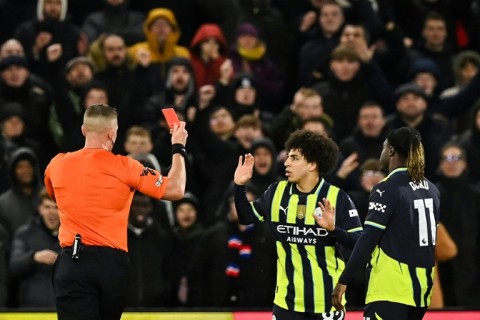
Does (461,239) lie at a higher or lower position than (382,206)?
lower

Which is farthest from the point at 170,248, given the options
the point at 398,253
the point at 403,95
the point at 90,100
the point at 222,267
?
the point at 398,253

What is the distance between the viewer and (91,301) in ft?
23.9

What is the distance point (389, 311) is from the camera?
289 inches

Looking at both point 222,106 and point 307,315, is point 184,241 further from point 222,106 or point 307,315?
point 307,315

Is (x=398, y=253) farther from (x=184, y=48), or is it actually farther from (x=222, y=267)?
(x=184, y=48)

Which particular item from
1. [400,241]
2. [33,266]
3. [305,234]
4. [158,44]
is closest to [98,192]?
[305,234]

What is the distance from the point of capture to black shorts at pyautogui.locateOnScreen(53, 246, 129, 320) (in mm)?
7270

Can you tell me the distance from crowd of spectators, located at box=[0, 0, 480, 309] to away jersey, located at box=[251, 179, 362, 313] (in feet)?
9.03

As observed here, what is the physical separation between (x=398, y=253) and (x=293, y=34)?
22.5 feet

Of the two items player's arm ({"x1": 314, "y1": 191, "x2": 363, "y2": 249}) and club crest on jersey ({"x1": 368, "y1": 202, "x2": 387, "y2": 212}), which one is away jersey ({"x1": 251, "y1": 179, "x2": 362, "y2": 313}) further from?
club crest on jersey ({"x1": 368, "y1": 202, "x2": 387, "y2": 212})

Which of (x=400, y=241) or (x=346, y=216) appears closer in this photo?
(x=400, y=241)

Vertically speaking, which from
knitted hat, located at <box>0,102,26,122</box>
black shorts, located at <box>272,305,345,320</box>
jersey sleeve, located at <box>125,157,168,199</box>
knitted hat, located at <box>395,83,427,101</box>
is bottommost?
black shorts, located at <box>272,305,345,320</box>

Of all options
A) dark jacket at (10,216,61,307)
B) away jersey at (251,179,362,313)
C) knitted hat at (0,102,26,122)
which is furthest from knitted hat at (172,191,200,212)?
away jersey at (251,179,362,313)

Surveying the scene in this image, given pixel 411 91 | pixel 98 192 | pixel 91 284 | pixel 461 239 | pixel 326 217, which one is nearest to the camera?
pixel 91 284
